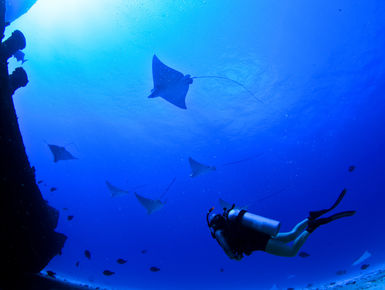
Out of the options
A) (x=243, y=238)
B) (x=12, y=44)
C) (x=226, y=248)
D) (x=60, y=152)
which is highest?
(x=60, y=152)

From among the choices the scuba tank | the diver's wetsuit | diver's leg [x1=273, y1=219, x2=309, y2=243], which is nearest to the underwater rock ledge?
the diver's wetsuit

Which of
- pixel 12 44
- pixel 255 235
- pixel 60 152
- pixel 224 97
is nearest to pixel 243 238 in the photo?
pixel 255 235

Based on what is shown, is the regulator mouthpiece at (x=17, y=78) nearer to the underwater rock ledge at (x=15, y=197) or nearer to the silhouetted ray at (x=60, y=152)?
the underwater rock ledge at (x=15, y=197)

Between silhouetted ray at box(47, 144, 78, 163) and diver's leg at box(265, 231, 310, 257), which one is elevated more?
silhouetted ray at box(47, 144, 78, 163)

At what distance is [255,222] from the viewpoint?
14.5 feet

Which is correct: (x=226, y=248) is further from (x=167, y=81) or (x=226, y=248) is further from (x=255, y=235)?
(x=167, y=81)

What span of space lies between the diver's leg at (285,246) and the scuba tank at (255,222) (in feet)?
1.15

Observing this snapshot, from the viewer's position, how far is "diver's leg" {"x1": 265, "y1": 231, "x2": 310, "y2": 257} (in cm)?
447

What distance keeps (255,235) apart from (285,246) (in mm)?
581

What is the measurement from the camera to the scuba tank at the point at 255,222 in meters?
4.26

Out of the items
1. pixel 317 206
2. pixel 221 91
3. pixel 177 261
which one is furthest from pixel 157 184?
pixel 177 261

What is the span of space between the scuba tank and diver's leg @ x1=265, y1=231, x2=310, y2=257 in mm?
349

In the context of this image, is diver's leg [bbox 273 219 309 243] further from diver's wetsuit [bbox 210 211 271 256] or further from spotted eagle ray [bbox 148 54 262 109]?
spotted eagle ray [bbox 148 54 262 109]

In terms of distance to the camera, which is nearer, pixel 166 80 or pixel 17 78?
pixel 17 78
